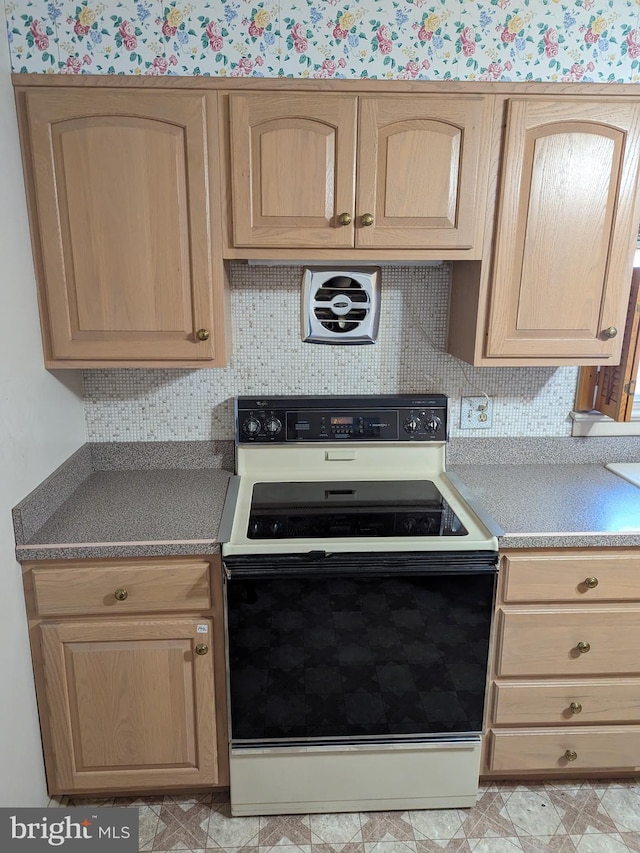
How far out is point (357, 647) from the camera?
1.62 m

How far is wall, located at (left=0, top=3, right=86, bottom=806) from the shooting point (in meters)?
1.44

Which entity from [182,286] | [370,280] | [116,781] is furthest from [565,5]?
[116,781]

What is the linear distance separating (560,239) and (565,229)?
3 cm

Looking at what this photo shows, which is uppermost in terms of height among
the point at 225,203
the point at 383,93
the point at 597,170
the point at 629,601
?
the point at 383,93

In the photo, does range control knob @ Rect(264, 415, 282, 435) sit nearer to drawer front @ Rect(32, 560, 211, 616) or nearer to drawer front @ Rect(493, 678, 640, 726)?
drawer front @ Rect(32, 560, 211, 616)

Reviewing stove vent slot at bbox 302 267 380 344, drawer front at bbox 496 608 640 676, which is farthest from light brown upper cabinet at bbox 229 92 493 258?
drawer front at bbox 496 608 640 676

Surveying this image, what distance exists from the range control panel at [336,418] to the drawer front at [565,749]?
1.00 metres

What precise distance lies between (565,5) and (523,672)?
1919 millimetres

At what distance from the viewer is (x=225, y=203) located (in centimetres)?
162

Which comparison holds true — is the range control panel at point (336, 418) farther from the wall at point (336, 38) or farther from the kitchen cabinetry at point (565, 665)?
the wall at point (336, 38)

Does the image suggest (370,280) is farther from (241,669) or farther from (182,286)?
(241,669)

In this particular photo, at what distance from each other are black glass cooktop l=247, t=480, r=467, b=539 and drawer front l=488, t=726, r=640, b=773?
693mm

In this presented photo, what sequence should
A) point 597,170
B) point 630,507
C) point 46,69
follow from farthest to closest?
point 630,507 < point 597,170 < point 46,69

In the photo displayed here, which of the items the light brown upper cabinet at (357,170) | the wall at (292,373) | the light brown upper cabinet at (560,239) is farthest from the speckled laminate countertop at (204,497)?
the light brown upper cabinet at (357,170)
